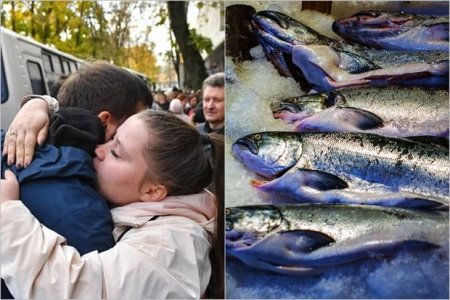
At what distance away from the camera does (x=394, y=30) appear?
172cm

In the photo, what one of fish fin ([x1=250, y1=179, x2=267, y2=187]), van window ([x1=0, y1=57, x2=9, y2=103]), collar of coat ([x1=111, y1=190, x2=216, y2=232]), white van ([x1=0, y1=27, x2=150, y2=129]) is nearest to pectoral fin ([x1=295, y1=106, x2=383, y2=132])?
fish fin ([x1=250, y1=179, x2=267, y2=187])

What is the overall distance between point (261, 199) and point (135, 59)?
2.82 ft

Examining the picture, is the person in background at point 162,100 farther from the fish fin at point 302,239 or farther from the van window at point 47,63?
the fish fin at point 302,239

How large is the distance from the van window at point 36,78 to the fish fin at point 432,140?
1335 millimetres

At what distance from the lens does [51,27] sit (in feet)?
6.64

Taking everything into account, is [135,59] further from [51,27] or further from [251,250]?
[251,250]

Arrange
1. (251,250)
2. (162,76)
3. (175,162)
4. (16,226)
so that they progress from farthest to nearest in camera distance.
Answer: (162,76), (251,250), (175,162), (16,226)

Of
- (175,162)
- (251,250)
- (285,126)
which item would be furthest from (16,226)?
(285,126)

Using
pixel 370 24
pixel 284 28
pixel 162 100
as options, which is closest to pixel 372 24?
pixel 370 24

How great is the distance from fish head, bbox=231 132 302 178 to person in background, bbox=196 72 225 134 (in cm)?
11

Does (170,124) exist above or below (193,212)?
above

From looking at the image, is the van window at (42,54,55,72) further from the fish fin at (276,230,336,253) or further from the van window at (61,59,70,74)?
the fish fin at (276,230,336,253)

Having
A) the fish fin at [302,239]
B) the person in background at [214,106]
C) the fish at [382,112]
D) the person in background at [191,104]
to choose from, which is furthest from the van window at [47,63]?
the fish fin at [302,239]

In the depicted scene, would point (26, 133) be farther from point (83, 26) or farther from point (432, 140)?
point (432, 140)
